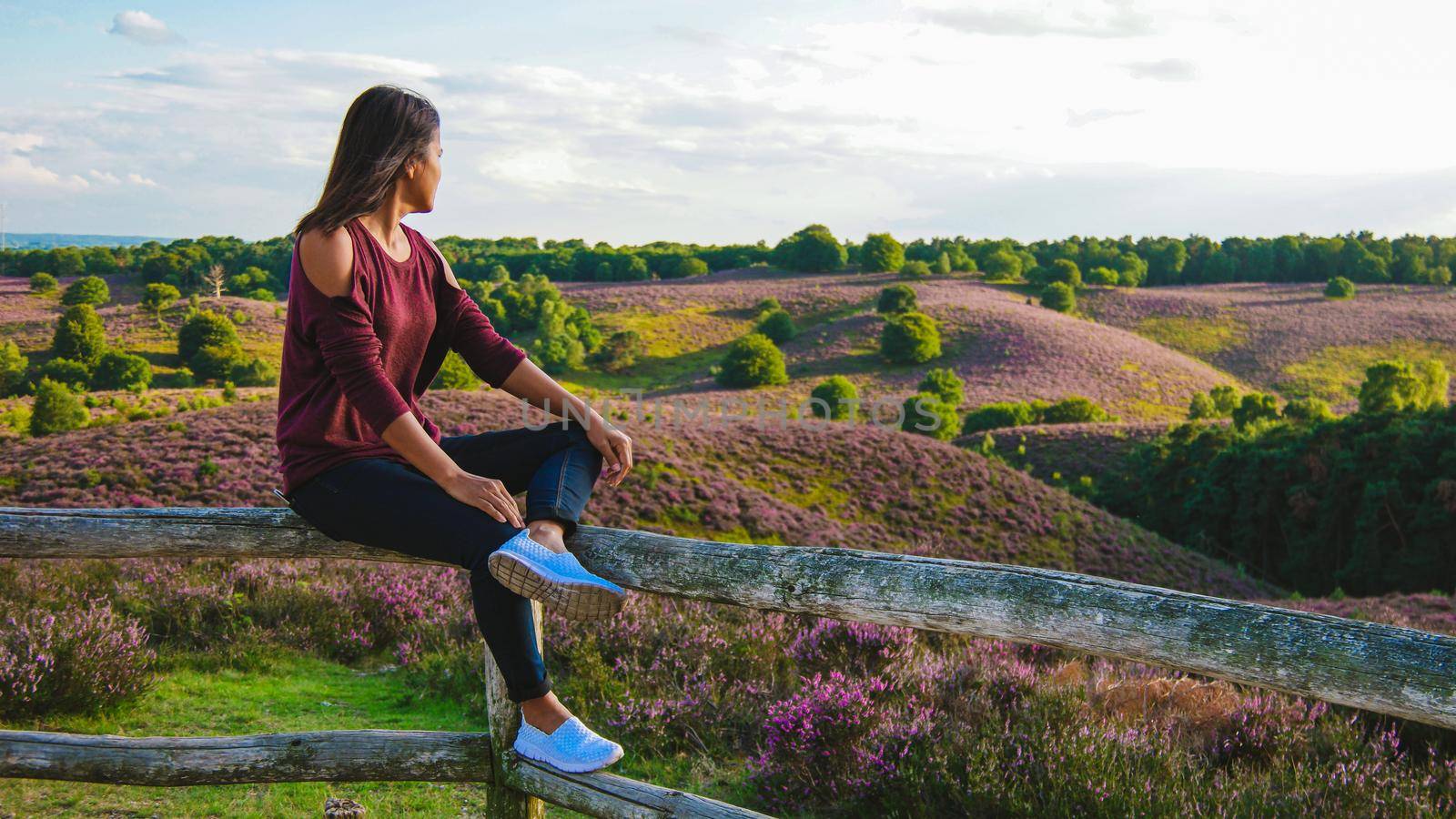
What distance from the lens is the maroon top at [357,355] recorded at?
2.70 meters

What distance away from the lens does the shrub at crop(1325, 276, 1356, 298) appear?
76.0m

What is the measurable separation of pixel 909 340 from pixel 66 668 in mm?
55090

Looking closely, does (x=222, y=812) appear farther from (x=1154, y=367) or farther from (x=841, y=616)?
(x=1154, y=367)

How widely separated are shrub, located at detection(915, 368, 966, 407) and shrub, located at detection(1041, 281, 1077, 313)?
24984 mm

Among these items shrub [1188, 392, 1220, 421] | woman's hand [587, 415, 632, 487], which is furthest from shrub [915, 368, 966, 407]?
woman's hand [587, 415, 632, 487]

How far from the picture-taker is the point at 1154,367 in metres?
58.8

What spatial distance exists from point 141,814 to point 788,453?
72.7 ft

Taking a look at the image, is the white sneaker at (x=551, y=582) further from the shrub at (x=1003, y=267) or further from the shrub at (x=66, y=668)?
the shrub at (x=1003, y=267)

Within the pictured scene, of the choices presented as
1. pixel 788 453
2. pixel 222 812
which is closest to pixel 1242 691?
pixel 222 812

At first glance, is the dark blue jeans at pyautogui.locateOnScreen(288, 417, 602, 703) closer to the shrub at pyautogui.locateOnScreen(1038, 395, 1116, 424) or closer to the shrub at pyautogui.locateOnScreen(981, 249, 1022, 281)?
the shrub at pyautogui.locateOnScreen(1038, 395, 1116, 424)

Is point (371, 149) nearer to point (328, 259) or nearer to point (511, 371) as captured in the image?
point (328, 259)

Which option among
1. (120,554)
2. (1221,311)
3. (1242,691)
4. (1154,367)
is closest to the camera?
(120,554)

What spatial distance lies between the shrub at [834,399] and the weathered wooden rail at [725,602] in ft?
134

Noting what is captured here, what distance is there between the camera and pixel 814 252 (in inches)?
3684
